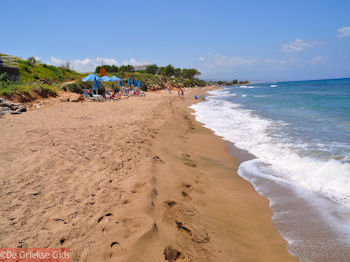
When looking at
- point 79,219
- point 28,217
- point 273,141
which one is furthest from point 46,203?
point 273,141

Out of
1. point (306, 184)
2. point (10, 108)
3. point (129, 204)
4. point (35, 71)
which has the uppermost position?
point (35, 71)

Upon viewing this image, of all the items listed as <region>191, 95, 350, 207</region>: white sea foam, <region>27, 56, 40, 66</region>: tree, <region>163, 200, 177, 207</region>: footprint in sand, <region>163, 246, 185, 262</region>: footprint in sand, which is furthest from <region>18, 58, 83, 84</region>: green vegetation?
<region>163, 246, 185, 262</region>: footprint in sand

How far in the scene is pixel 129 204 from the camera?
2479 mm

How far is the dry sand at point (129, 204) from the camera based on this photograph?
1.92m

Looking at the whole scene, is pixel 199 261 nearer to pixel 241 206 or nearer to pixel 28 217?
pixel 241 206

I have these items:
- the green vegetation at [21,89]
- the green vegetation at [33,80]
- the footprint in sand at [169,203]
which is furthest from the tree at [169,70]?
the footprint in sand at [169,203]

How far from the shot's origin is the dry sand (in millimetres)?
1920

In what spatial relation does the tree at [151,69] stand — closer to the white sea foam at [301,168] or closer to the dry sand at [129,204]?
the white sea foam at [301,168]

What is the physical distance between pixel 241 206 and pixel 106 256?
6.88 ft

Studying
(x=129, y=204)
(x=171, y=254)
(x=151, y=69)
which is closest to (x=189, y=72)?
(x=151, y=69)

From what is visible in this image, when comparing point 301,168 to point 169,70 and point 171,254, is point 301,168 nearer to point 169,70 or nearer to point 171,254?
point 171,254

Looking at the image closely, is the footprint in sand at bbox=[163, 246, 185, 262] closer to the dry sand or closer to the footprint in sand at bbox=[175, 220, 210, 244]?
the dry sand

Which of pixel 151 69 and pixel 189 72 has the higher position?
pixel 189 72

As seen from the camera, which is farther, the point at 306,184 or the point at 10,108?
the point at 10,108
